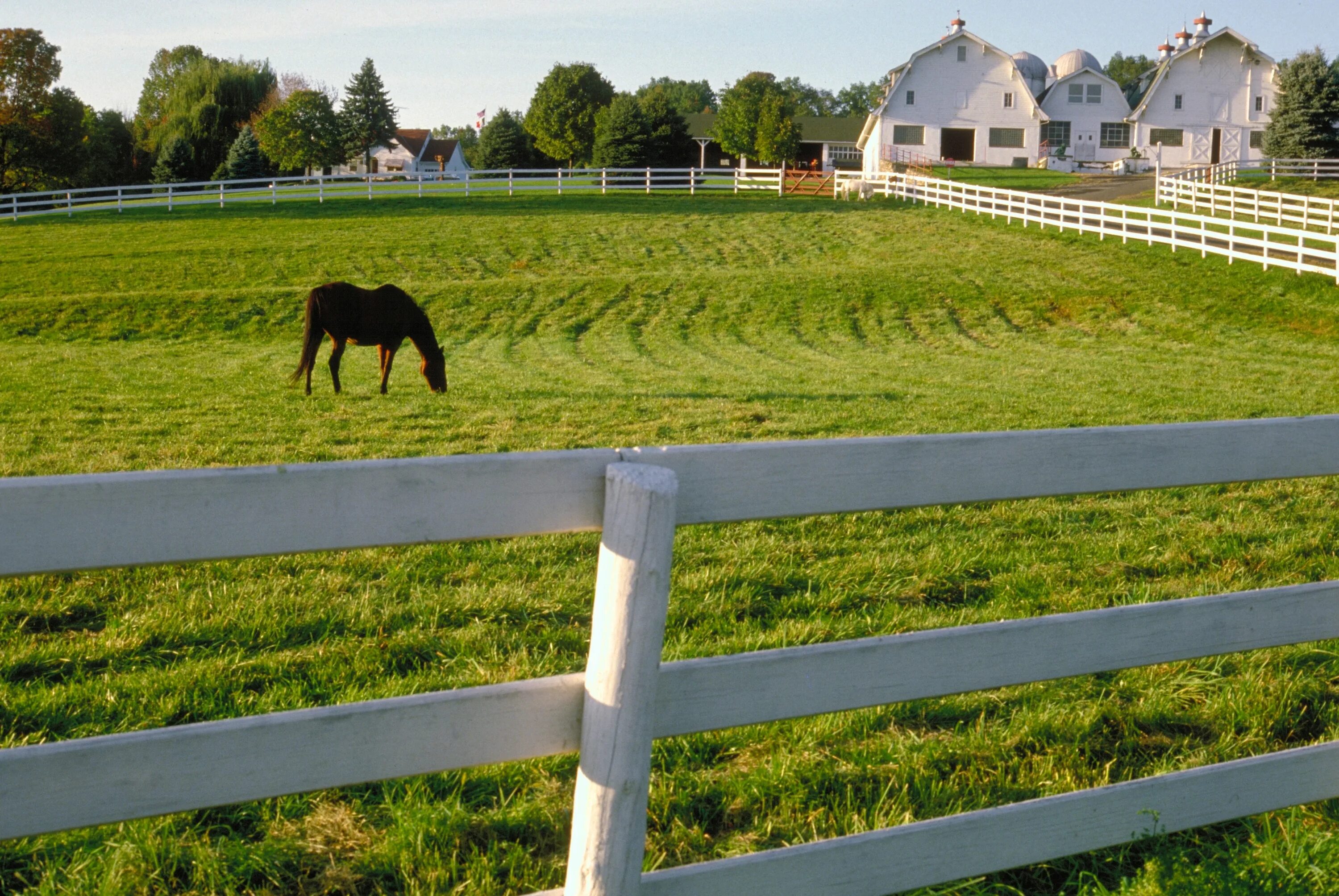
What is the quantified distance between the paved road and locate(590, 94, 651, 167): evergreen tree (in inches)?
884

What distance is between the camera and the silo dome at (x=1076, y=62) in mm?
63562

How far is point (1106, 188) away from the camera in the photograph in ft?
151

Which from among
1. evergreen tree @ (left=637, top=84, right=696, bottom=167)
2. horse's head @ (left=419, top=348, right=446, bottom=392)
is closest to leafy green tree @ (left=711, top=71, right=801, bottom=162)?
evergreen tree @ (left=637, top=84, right=696, bottom=167)

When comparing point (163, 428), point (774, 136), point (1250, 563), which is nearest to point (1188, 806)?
point (1250, 563)

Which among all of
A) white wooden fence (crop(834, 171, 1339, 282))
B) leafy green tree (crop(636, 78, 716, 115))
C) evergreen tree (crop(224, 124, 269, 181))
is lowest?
white wooden fence (crop(834, 171, 1339, 282))

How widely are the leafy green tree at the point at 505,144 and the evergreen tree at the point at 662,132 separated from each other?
8.80 metres

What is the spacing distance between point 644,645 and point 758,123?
61208mm

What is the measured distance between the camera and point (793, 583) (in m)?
4.99

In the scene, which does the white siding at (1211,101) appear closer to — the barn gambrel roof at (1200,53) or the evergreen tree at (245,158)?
the barn gambrel roof at (1200,53)

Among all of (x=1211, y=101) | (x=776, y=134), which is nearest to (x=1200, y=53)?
(x=1211, y=101)

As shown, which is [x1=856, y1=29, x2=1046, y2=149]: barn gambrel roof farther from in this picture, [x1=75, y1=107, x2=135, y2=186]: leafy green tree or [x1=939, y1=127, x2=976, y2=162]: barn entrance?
[x1=75, y1=107, x2=135, y2=186]: leafy green tree

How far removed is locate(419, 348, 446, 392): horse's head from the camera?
36.0 ft

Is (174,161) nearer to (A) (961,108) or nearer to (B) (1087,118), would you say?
(A) (961,108)

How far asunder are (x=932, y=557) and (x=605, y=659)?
11.7ft
